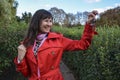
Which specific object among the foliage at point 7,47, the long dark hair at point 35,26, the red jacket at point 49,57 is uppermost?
the long dark hair at point 35,26

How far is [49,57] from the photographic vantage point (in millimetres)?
4793

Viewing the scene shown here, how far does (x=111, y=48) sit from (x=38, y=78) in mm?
1788

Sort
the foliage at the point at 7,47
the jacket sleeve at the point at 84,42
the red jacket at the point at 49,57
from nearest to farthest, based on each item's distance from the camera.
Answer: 1. the red jacket at the point at 49,57
2. the jacket sleeve at the point at 84,42
3. the foliage at the point at 7,47

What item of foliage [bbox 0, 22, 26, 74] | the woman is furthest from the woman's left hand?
foliage [bbox 0, 22, 26, 74]

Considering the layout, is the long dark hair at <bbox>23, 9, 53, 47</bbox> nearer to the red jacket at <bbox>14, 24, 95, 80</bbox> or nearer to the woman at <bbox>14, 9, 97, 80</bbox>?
the woman at <bbox>14, 9, 97, 80</bbox>

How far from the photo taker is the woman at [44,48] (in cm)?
480

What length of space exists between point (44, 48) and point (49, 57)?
0.45 ft

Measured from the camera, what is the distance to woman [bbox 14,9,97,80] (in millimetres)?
4801

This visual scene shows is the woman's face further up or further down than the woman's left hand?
further down

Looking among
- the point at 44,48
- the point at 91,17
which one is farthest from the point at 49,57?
the point at 91,17

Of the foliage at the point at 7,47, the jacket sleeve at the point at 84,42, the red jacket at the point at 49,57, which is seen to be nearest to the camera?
the red jacket at the point at 49,57

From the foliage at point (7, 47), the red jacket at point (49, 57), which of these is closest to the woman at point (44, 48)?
the red jacket at point (49, 57)

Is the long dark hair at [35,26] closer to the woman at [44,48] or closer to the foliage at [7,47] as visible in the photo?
the woman at [44,48]

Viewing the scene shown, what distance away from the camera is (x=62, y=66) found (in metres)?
13.6
